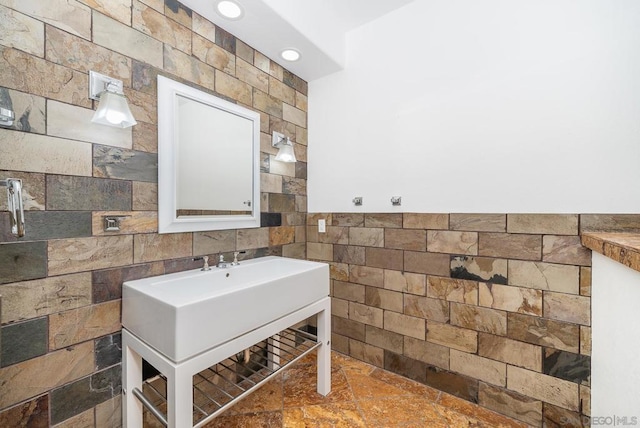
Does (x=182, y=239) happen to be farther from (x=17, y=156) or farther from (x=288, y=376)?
(x=288, y=376)

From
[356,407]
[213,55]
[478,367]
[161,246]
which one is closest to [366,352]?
[356,407]

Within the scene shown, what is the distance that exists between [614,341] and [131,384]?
2.15m

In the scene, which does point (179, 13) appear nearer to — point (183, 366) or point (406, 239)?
point (183, 366)

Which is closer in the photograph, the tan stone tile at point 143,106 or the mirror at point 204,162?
the tan stone tile at point 143,106

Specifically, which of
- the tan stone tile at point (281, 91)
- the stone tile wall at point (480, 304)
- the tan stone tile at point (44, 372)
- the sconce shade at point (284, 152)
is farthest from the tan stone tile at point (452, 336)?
the tan stone tile at point (281, 91)

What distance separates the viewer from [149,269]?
4.80ft

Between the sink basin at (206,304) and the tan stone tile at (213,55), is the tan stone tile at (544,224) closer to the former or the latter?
the sink basin at (206,304)

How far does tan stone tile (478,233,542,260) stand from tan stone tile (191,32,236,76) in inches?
79.1

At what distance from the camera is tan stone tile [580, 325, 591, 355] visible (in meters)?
1.41

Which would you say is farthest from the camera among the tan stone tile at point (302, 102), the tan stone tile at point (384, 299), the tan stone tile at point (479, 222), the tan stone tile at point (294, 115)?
the tan stone tile at point (302, 102)

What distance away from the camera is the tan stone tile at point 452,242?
171 centimetres

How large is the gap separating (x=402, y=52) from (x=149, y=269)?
7.30 ft

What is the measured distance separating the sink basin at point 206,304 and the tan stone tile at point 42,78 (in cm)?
90

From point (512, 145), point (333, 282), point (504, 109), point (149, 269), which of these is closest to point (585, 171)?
point (512, 145)
